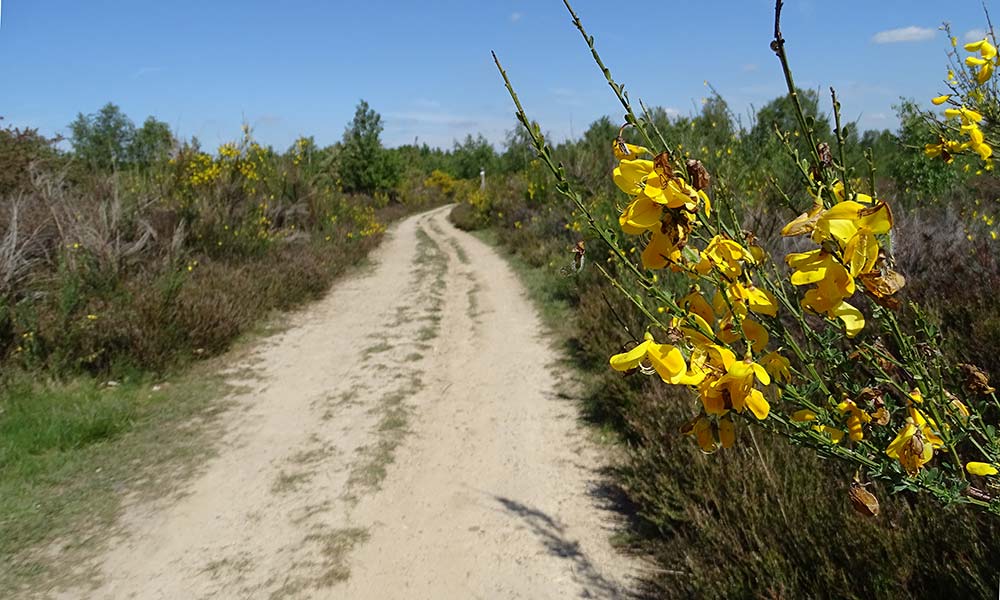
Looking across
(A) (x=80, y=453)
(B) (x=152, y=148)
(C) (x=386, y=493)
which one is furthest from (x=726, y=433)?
(B) (x=152, y=148)

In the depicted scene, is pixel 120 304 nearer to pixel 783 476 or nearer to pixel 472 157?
pixel 783 476

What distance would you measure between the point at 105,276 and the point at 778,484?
6107 millimetres

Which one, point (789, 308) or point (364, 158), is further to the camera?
point (364, 158)

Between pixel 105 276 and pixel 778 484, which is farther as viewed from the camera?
pixel 105 276

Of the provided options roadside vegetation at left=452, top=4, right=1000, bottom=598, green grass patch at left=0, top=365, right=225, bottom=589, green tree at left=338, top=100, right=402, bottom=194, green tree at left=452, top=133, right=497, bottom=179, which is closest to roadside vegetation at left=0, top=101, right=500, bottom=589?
green grass patch at left=0, top=365, right=225, bottom=589

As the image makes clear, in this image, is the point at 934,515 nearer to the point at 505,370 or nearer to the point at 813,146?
the point at 813,146

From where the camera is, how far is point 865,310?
383 cm

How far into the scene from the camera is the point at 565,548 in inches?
117

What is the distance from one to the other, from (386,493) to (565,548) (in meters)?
1.10

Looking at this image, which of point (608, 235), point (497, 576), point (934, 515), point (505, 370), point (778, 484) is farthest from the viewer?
point (505, 370)

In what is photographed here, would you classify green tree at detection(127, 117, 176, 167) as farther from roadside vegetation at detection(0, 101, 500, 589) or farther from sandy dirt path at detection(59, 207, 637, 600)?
sandy dirt path at detection(59, 207, 637, 600)

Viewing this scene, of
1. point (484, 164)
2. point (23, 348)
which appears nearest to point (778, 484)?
point (23, 348)

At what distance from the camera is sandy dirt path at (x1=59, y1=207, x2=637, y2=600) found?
2760mm

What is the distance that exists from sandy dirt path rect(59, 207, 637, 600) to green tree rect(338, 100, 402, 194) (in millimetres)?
19111
